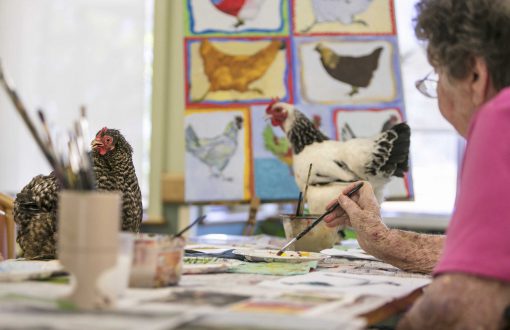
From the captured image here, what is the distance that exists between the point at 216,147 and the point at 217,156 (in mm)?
38

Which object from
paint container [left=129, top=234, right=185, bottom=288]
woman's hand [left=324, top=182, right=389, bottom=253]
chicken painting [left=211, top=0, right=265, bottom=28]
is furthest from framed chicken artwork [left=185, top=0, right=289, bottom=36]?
paint container [left=129, top=234, right=185, bottom=288]

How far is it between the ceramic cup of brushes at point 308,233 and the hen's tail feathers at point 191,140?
1.15 m

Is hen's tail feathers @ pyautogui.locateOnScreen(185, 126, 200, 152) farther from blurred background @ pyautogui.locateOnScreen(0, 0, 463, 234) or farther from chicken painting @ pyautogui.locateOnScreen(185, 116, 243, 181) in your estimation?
blurred background @ pyautogui.locateOnScreen(0, 0, 463, 234)

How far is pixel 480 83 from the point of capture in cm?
117

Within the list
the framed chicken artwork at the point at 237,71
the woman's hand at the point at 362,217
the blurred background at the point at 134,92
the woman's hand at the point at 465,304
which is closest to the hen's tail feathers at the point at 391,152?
the framed chicken artwork at the point at 237,71

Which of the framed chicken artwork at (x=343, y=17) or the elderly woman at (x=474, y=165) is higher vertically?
the framed chicken artwork at (x=343, y=17)

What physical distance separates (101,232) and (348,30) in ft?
7.15

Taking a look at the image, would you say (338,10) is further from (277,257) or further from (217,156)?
(277,257)

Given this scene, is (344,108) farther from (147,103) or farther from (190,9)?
(147,103)

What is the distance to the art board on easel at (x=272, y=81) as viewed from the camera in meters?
2.85

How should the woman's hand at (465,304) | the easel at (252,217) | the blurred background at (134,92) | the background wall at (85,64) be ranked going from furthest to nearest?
the background wall at (85,64) < the blurred background at (134,92) < the easel at (252,217) < the woman's hand at (465,304)

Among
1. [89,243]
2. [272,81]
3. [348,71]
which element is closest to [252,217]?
[272,81]

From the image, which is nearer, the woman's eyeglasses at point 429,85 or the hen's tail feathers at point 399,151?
the woman's eyeglasses at point 429,85

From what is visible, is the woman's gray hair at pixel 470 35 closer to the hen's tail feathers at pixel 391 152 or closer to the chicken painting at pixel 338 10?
the hen's tail feathers at pixel 391 152
